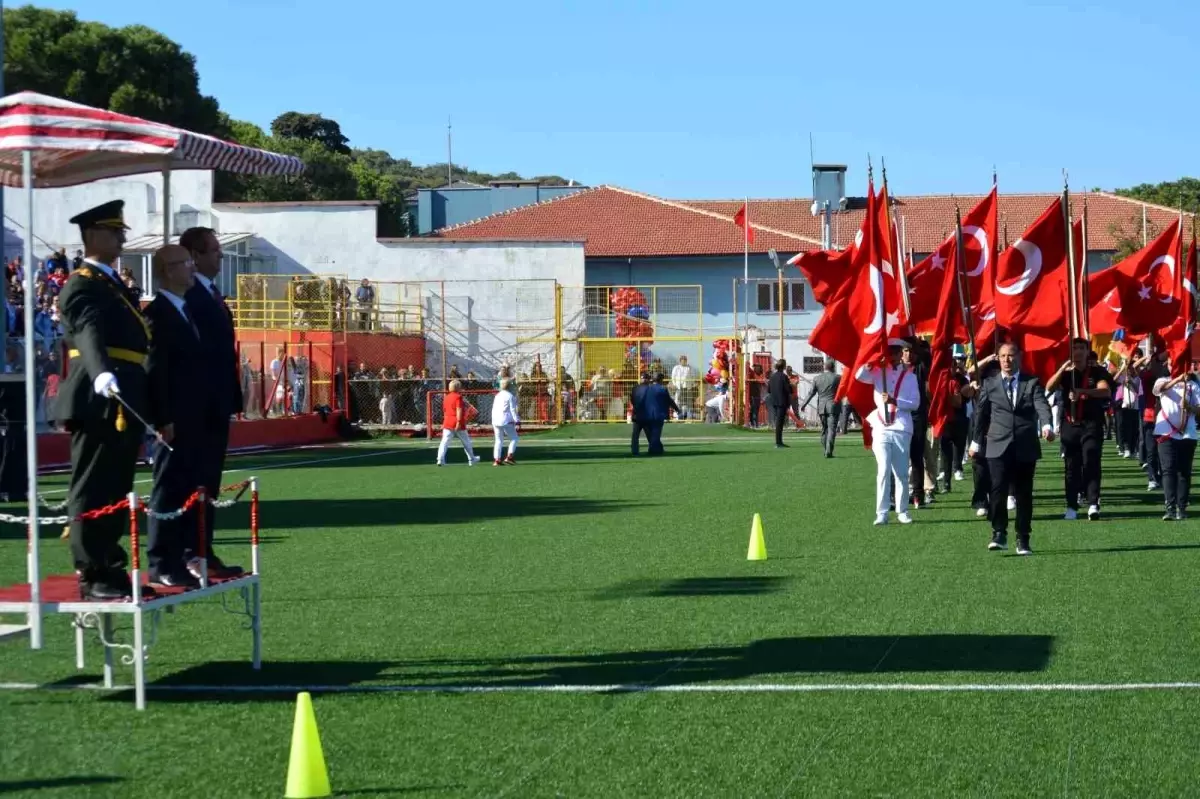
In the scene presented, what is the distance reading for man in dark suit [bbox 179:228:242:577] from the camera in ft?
30.3

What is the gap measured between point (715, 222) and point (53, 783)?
222 ft

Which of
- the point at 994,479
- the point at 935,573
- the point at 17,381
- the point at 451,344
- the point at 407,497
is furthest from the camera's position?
the point at 451,344

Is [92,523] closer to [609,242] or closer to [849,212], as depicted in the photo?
[609,242]

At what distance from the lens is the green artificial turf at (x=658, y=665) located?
22.3ft

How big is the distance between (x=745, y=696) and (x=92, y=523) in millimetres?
3318

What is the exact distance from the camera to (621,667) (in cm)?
923

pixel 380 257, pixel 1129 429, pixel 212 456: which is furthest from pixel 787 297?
pixel 212 456

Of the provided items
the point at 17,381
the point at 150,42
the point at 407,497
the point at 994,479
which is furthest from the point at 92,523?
the point at 150,42

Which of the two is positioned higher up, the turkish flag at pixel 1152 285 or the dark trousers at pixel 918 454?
the turkish flag at pixel 1152 285

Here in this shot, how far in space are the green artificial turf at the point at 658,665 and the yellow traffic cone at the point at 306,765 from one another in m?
0.19

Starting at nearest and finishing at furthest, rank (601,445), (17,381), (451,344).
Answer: (17,381) < (601,445) < (451,344)

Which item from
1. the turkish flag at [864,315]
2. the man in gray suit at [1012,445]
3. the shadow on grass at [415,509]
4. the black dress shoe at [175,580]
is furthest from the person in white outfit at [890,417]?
the black dress shoe at [175,580]

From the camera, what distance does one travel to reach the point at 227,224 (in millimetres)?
59875

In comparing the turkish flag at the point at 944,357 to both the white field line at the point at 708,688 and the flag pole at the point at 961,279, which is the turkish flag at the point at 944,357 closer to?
the flag pole at the point at 961,279
